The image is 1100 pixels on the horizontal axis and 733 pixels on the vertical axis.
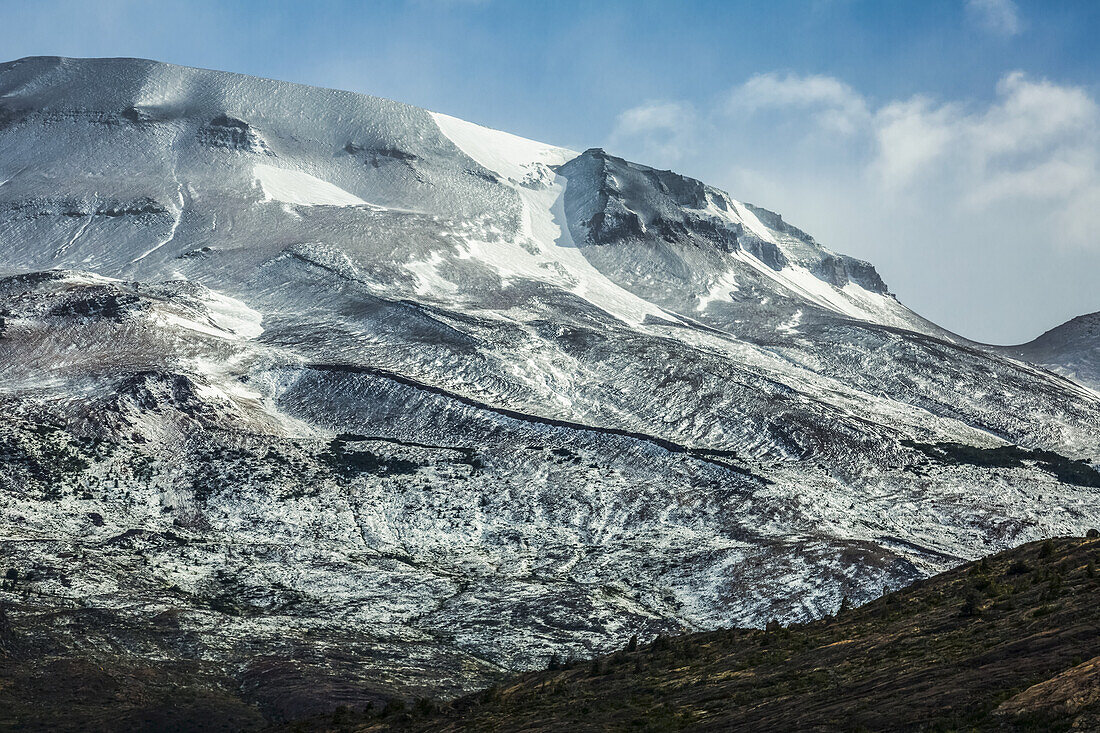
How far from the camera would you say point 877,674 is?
2580 centimetres

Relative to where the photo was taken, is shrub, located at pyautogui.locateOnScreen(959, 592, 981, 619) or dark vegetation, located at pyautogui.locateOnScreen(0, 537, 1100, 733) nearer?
dark vegetation, located at pyautogui.locateOnScreen(0, 537, 1100, 733)

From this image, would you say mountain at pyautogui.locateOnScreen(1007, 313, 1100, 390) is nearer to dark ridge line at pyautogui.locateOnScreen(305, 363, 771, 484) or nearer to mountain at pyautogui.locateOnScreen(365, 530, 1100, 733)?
dark ridge line at pyautogui.locateOnScreen(305, 363, 771, 484)

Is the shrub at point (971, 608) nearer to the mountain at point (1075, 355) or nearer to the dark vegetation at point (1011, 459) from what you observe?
the dark vegetation at point (1011, 459)

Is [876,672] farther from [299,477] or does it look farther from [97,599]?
[299,477]

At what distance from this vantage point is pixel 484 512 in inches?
3231

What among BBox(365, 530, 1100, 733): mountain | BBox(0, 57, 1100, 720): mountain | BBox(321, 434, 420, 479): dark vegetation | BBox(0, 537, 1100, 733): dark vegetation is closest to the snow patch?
BBox(0, 57, 1100, 720): mountain

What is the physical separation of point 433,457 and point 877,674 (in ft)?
222

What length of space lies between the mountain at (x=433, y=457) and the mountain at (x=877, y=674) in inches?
562

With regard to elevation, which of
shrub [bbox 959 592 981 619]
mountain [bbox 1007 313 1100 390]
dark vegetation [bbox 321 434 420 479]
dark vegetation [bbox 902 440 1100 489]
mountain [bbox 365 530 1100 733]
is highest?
mountain [bbox 1007 313 1100 390]

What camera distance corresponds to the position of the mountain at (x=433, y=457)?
60000mm

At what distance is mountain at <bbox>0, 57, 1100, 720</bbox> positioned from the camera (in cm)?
6000

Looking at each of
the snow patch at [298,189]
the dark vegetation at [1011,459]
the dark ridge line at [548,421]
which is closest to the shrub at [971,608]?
the dark ridge line at [548,421]

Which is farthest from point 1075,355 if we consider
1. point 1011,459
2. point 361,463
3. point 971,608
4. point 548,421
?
point 971,608

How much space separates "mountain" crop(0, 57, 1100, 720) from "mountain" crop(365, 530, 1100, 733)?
562 inches
